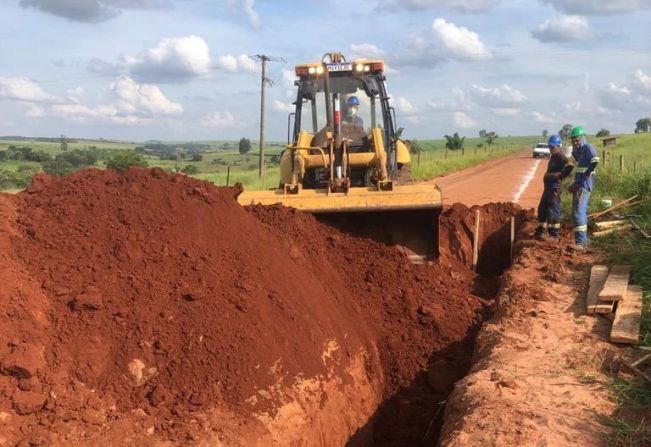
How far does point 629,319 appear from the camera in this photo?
5875 mm

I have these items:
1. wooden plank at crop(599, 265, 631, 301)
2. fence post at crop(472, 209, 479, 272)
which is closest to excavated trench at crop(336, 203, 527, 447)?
fence post at crop(472, 209, 479, 272)

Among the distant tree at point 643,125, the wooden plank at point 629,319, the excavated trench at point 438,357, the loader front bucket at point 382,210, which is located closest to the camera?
the wooden plank at point 629,319

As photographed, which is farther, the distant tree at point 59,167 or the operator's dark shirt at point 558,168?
the distant tree at point 59,167

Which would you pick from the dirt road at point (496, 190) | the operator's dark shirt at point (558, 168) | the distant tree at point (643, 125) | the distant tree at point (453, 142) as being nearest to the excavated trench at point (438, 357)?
the operator's dark shirt at point (558, 168)

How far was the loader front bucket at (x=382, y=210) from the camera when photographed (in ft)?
25.5

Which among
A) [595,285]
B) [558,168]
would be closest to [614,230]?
[558,168]

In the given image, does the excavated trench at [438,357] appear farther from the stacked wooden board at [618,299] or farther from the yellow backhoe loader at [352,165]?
the stacked wooden board at [618,299]

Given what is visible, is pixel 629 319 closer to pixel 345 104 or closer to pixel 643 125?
pixel 345 104

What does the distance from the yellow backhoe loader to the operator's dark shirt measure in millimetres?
2237

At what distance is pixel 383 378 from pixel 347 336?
25.7 inches

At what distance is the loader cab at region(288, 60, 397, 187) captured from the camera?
923 centimetres

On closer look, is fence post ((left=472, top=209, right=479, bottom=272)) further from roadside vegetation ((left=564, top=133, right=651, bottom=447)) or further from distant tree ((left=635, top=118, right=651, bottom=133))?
distant tree ((left=635, top=118, right=651, bottom=133))

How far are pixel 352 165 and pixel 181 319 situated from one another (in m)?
4.43

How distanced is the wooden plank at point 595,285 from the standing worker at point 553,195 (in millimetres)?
2022
